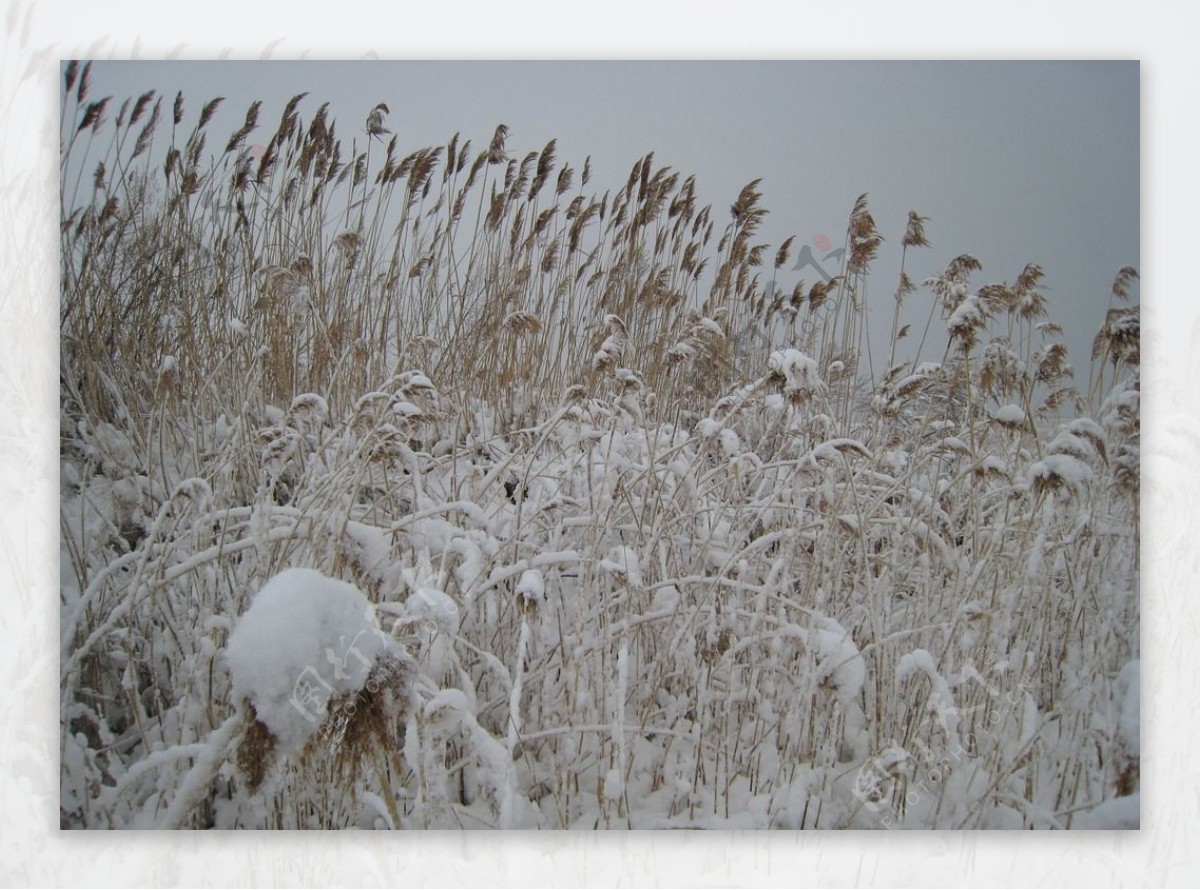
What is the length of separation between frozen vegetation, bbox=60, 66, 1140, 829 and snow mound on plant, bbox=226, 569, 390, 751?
0.23 metres

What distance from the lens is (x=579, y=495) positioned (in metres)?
1.95

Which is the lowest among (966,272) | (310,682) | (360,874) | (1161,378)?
(360,874)

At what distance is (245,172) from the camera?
1.94m

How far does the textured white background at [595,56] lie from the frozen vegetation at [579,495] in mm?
58

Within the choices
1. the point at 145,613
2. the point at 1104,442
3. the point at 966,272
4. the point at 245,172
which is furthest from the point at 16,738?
the point at 1104,442

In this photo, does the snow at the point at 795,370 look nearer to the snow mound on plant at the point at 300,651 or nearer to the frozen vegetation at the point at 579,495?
the frozen vegetation at the point at 579,495

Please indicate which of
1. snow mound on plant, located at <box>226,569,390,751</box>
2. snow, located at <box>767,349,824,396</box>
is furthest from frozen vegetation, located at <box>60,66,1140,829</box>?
snow mound on plant, located at <box>226,569,390,751</box>

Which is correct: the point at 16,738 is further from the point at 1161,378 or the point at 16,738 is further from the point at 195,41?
the point at 1161,378

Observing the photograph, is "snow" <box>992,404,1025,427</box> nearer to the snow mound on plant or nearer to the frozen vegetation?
the frozen vegetation

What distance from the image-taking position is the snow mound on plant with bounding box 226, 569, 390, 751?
1451mm

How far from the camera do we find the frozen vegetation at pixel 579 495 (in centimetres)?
188

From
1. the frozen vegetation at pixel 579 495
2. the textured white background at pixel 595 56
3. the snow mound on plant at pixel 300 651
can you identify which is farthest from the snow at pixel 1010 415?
the snow mound on plant at pixel 300 651

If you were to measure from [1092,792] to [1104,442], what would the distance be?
0.69m

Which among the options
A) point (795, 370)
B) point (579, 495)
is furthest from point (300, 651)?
point (795, 370)
